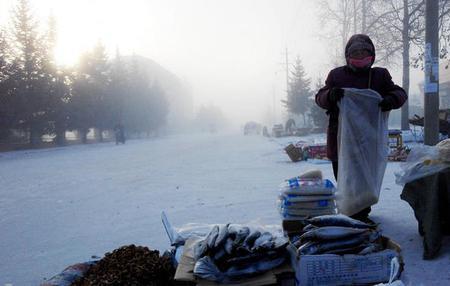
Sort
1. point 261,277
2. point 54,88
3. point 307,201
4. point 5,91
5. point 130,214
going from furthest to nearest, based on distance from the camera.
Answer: point 54,88 < point 5,91 < point 130,214 < point 307,201 < point 261,277

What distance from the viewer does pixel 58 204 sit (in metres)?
7.40

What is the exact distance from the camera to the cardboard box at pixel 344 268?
287 centimetres

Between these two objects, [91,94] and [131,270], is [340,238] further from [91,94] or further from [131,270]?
[91,94]

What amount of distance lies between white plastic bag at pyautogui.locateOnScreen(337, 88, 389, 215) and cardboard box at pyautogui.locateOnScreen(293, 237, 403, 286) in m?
0.96

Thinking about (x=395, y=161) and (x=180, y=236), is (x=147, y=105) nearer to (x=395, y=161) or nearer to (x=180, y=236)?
(x=395, y=161)

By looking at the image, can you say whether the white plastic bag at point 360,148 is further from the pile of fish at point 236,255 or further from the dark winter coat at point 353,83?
the pile of fish at point 236,255

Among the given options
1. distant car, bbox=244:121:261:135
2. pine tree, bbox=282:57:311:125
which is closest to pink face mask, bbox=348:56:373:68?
pine tree, bbox=282:57:311:125

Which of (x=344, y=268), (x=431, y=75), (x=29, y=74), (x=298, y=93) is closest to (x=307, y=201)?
(x=344, y=268)

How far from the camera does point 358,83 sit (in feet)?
13.4

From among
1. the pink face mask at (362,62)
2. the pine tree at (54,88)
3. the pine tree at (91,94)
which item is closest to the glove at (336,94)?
the pink face mask at (362,62)

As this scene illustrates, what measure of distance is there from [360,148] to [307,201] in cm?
80

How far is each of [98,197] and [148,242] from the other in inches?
155

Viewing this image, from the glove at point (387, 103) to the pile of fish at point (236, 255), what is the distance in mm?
2002

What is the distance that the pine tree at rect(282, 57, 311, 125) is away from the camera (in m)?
51.7
